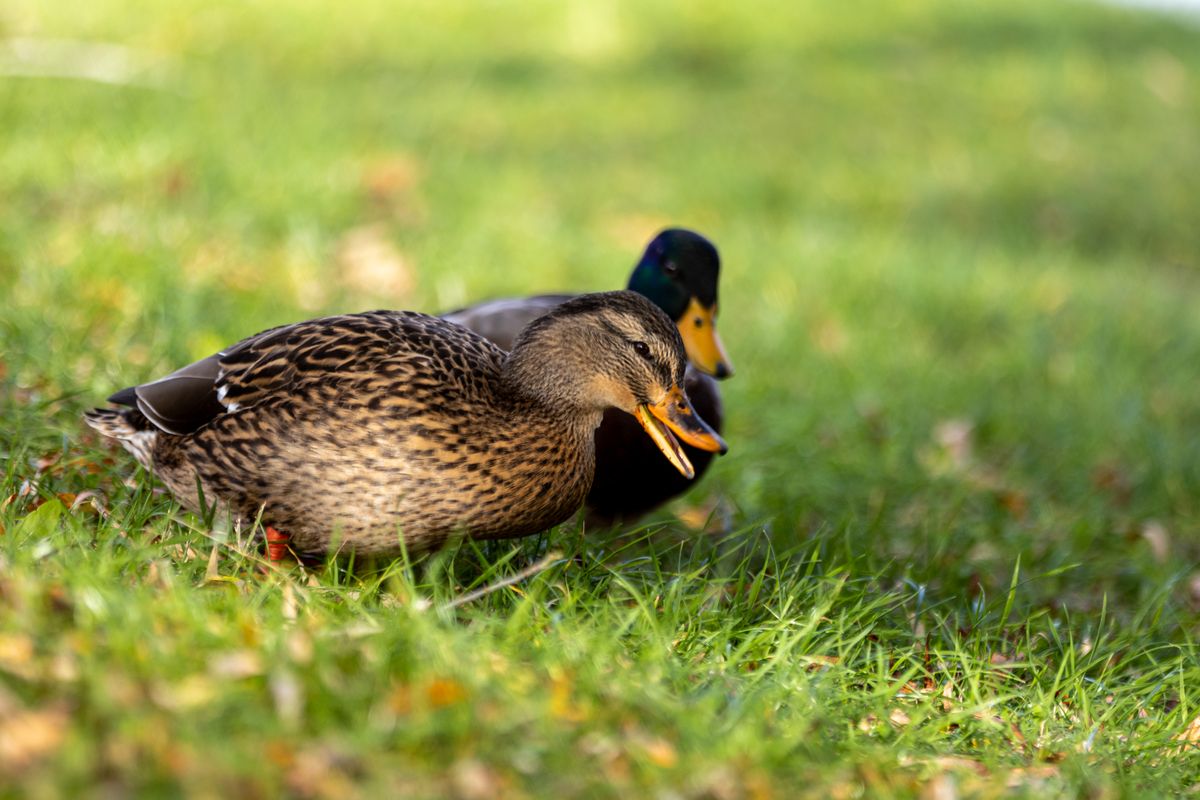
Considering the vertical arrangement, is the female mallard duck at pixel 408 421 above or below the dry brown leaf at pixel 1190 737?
above

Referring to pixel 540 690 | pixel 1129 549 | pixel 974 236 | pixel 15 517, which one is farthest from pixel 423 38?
pixel 540 690

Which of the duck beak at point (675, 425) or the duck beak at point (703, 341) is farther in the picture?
the duck beak at point (703, 341)

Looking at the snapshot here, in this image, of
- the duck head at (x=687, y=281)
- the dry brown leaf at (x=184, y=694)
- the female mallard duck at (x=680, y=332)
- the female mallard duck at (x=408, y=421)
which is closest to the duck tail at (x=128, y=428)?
the female mallard duck at (x=408, y=421)

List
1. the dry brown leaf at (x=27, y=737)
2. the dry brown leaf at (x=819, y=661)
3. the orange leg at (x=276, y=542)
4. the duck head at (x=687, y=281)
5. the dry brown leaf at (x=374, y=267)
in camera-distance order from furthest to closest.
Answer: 1. the dry brown leaf at (x=374, y=267)
2. the duck head at (x=687, y=281)
3. the orange leg at (x=276, y=542)
4. the dry brown leaf at (x=819, y=661)
5. the dry brown leaf at (x=27, y=737)

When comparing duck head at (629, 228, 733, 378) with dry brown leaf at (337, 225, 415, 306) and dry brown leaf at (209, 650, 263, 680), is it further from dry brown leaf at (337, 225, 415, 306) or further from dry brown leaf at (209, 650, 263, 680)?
dry brown leaf at (209, 650, 263, 680)

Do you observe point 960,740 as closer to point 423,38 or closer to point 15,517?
point 15,517

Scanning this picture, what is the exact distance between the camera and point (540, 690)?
208cm

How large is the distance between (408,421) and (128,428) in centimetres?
83

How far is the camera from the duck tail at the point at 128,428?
2.95 meters

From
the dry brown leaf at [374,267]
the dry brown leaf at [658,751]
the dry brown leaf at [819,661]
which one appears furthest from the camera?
the dry brown leaf at [374,267]

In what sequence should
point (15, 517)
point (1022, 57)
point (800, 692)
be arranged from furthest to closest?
point (1022, 57) → point (15, 517) → point (800, 692)

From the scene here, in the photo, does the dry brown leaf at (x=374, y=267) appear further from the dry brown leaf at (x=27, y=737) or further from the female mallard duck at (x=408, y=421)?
the dry brown leaf at (x=27, y=737)

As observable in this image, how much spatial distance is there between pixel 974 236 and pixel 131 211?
556 cm

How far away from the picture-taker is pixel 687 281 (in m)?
4.12
